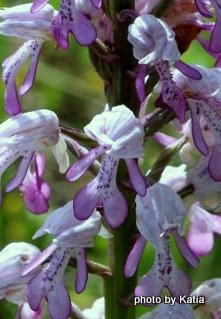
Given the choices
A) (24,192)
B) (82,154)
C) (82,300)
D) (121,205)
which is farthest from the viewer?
(82,300)

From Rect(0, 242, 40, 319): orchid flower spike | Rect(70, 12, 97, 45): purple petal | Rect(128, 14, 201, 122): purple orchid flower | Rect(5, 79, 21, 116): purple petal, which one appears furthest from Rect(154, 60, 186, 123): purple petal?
Rect(0, 242, 40, 319): orchid flower spike

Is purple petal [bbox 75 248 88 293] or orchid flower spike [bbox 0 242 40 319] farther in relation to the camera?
orchid flower spike [bbox 0 242 40 319]

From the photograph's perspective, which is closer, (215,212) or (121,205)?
(121,205)

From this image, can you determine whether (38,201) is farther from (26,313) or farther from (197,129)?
(197,129)

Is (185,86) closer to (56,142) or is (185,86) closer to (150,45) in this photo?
(150,45)

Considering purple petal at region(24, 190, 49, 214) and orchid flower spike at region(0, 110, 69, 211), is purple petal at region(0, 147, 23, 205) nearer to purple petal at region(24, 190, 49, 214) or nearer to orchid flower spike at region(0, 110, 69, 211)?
orchid flower spike at region(0, 110, 69, 211)

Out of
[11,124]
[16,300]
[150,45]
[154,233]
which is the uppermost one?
[150,45]

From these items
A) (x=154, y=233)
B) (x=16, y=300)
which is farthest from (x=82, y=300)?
(x=154, y=233)
